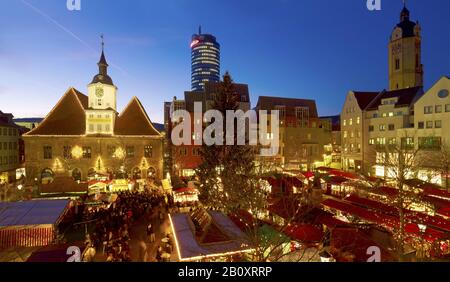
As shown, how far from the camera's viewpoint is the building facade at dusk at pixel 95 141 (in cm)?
3266

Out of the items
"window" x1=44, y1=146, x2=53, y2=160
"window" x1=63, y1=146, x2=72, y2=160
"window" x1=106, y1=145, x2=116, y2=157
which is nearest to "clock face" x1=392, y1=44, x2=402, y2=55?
"window" x1=106, y1=145, x2=116, y2=157

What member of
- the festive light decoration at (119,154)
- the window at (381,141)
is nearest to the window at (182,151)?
the festive light decoration at (119,154)

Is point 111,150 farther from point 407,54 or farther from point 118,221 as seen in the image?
point 407,54

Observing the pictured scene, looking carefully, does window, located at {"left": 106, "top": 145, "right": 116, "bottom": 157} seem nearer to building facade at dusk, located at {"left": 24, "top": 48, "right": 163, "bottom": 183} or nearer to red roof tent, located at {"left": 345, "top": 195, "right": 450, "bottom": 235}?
building facade at dusk, located at {"left": 24, "top": 48, "right": 163, "bottom": 183}

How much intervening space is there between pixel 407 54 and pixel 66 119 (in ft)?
239

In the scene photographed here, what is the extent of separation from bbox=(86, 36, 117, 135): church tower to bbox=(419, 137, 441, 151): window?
41.4 m

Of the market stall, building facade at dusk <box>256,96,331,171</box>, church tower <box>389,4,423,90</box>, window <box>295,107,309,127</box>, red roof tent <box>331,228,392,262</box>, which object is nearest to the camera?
red roof tent <box>331,228,392,262</box>

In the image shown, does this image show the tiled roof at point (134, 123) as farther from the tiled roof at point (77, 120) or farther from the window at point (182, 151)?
the window at point (182, 151)

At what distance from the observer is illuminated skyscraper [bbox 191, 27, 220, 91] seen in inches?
7584

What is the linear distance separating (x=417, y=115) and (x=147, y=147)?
3761cm

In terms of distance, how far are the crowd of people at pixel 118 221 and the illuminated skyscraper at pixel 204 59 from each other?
175771 millimetres

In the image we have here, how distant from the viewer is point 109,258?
438 inches

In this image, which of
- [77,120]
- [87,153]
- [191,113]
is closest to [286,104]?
[191,113]
